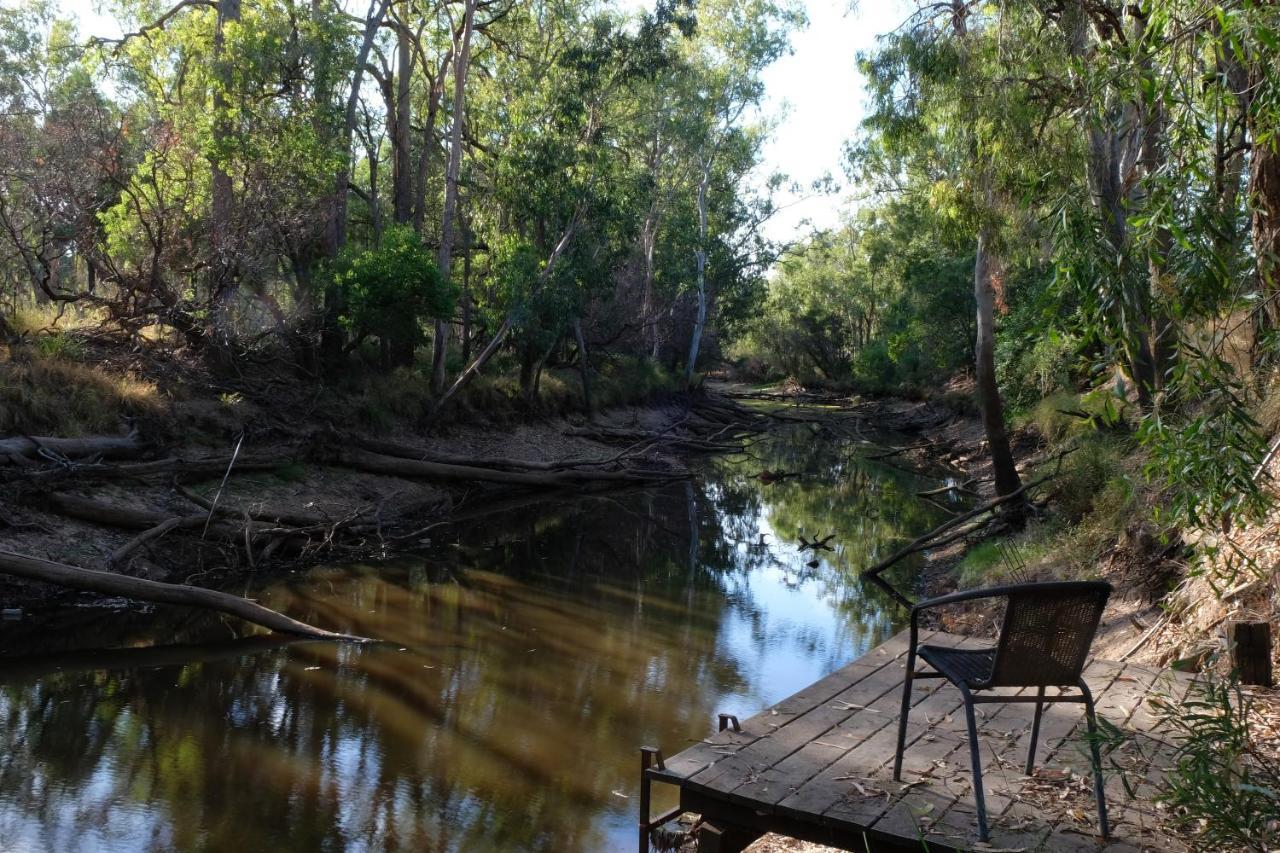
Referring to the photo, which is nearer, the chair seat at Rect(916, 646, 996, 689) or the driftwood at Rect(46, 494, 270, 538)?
the chair seat at Rect(916, 646, 996, 689)

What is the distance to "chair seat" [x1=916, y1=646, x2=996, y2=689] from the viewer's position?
3976 mm

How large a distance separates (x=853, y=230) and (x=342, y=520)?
48776 mm

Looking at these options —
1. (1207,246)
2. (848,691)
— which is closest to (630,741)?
(848,691)

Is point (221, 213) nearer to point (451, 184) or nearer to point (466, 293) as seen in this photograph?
point (451, 184)

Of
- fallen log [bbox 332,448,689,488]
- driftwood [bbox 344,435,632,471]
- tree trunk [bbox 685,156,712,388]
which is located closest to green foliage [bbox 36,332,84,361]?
fallen log [bbox 332,448,689,488]

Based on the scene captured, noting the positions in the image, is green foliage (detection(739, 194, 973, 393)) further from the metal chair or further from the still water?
the metal chair

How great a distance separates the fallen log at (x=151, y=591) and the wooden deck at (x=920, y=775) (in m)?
6.03

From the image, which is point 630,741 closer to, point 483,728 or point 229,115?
point 483,728

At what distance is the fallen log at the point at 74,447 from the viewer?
1175cm

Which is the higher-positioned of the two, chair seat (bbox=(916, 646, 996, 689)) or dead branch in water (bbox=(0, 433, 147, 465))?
chair seat (bbox=(916, 646, 996, 689))

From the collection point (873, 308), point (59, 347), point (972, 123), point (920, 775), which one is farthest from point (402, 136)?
point (873, 308)

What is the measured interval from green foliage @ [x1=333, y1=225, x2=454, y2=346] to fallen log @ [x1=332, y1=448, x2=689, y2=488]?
257 cm

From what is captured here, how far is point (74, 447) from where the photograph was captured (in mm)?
12438

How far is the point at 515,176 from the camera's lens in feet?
68.5
